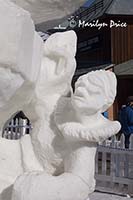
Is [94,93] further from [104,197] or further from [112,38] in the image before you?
[112,38]

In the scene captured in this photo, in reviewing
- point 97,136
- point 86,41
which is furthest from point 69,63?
point 86,41

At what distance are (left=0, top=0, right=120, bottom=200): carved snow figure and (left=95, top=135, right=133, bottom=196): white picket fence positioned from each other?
3.38 meters

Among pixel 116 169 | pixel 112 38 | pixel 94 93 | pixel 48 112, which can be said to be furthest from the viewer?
pixel 112 38

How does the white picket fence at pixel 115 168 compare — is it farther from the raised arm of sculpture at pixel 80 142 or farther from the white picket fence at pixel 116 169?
the raised arm of sculpture at pixel 80 142

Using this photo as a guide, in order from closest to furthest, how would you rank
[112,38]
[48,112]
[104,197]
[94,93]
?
[94,93], [48,112], [104,197], [112,38]

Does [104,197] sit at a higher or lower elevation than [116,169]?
lower

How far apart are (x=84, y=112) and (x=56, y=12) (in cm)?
33

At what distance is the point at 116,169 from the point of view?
4875 mm

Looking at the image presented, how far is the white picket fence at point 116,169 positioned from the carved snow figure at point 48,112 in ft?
11.1

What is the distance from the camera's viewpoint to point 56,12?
133 cm

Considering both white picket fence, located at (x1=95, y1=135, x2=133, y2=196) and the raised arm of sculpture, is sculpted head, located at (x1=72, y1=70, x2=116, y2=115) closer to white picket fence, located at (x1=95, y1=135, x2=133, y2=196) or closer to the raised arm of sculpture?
the raised arm of sculpture

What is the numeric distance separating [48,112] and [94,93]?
0.24 meters

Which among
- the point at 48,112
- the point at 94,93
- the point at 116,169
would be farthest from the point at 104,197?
the point at 94,93

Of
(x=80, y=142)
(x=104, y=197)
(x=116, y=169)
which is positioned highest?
(x=80, y=142)
